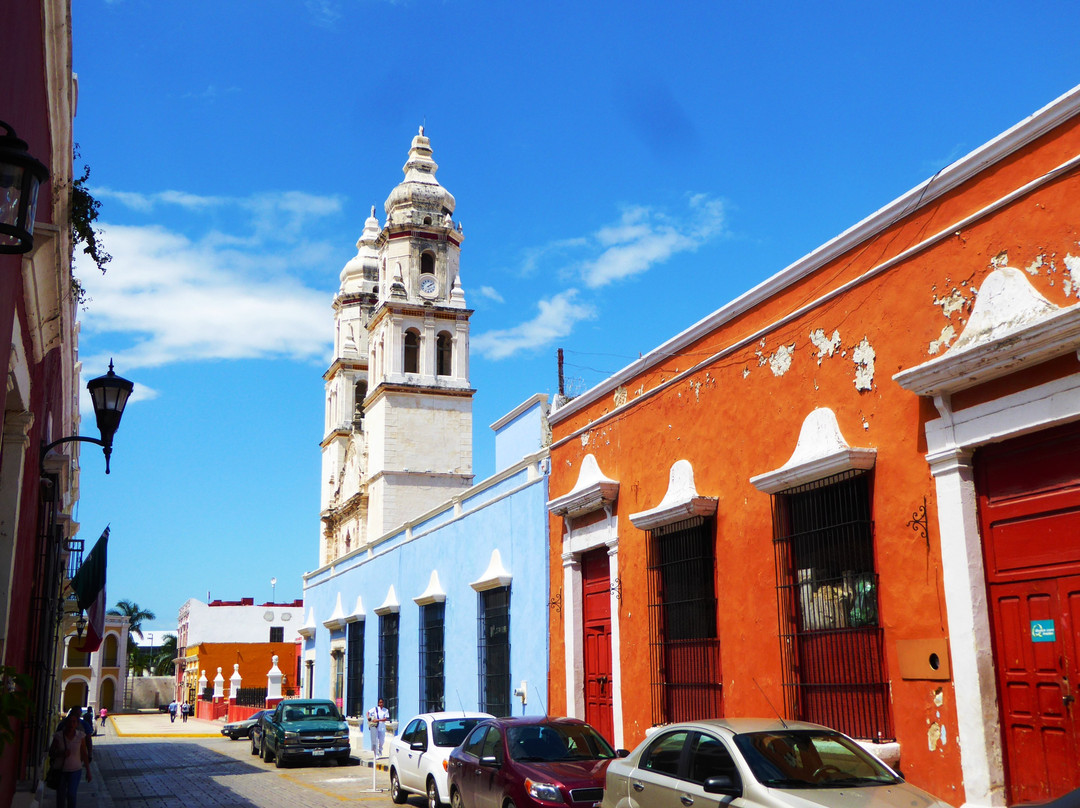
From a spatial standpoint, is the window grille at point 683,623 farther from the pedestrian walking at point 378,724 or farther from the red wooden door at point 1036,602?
the pedestrian walking at point 378,724

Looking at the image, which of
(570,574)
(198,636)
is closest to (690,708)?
(570,574)

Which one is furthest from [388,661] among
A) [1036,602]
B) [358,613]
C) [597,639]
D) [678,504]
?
[1036,602]

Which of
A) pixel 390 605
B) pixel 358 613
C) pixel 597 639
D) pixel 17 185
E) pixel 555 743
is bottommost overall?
pixel 555 743

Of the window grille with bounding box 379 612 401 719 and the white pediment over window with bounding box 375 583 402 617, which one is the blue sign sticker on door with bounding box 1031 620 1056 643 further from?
the window grille with bounding box 379 612 401 719

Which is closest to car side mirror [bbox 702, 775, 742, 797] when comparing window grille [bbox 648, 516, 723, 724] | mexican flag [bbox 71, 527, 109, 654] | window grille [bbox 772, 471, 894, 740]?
window grille [bbox 772, 471, 894, 740]

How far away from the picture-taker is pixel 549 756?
10.3 meters

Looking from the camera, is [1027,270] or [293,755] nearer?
[1027,270]

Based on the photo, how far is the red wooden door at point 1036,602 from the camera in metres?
7.26

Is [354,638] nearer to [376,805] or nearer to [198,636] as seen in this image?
[376,805]

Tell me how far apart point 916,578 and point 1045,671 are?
1.33 metres

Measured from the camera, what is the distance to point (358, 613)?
84.1ft

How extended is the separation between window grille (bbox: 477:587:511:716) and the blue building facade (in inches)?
0.7

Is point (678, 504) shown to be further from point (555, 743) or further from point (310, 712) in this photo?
point (310, 712)

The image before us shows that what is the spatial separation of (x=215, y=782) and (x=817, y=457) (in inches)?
537
